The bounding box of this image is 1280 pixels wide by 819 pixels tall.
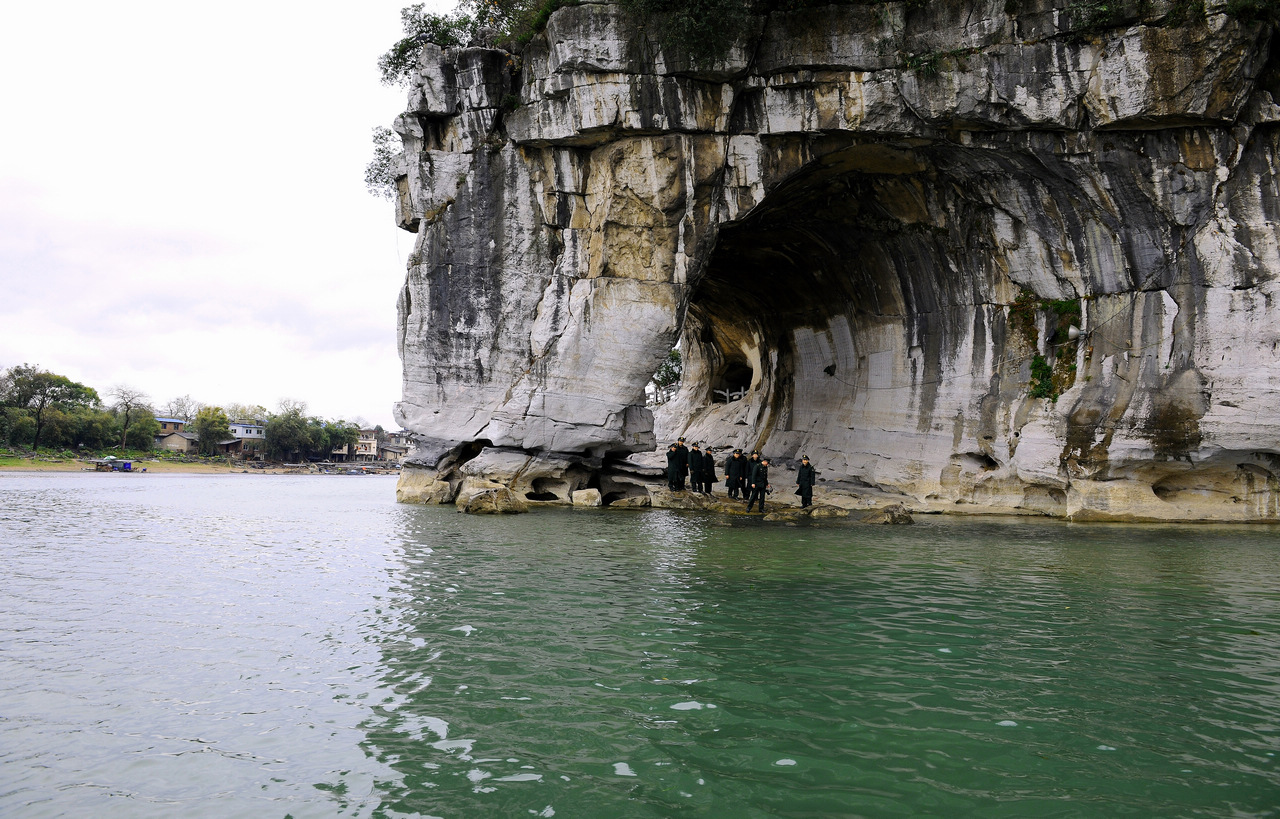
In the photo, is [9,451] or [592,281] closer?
[592,281]

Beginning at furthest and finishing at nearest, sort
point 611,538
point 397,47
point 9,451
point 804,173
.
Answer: point 9,451, point 397,47, point 804,173, point 611,538

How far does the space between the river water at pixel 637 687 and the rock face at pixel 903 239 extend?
7.96 metres

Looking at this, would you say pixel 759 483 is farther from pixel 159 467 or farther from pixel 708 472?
pixel 159 467

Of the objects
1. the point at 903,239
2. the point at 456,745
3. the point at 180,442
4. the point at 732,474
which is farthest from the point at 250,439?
the point at 456,745

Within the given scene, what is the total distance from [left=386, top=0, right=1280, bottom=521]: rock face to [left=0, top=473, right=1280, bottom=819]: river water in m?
7.96

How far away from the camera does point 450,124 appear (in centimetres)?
2198

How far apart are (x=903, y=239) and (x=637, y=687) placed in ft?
62.3

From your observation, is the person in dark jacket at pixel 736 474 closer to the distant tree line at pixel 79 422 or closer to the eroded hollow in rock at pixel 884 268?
the eroded hollow in rock at pixel 884 268

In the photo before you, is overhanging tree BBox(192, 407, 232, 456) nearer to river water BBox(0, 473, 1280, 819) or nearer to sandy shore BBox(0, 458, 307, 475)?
sandy shore BBox(0, 458, 307, 475)

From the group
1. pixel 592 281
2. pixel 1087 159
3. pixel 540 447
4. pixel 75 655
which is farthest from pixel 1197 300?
pixel 75 655

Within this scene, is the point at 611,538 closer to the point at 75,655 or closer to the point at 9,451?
the point at 75,655

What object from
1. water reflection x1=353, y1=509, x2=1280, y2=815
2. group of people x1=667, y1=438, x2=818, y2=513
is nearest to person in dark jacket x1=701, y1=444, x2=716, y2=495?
group of people x1=667, y1=438, x2=818, y2=513

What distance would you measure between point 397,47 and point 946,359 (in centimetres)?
1839

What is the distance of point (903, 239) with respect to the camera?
21656 mm
